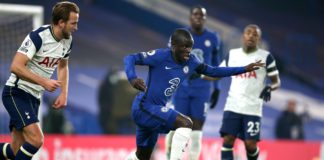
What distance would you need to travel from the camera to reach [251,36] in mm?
7371

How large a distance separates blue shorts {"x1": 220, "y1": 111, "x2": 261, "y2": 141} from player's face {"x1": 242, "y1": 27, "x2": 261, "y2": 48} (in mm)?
821

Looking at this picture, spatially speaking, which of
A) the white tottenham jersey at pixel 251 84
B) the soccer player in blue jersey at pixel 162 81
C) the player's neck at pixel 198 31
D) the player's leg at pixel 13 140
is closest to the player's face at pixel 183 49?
the soccer player in blue jersey at pixel 162 81

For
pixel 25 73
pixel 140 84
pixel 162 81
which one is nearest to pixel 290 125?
pixel 162 81

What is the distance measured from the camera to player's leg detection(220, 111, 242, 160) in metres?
7.42

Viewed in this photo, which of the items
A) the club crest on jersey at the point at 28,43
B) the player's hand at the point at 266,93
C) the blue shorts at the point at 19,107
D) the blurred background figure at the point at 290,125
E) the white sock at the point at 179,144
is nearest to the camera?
the club crest on jersey at the point at 28,43

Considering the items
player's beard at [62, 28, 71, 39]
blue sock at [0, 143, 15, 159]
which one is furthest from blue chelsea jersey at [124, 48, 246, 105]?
blue sock at [0, 143, 15, 159]

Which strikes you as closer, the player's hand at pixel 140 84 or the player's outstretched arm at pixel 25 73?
the player's outstretched arm at pixel 25 73

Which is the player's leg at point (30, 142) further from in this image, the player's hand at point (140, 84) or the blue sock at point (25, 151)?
the player's hand at point (140, 84)

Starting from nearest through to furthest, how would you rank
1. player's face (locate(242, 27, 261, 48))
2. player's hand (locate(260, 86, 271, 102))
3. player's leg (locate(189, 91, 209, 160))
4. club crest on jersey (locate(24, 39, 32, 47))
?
club crest on jersey (locate(24, 39, 32, 47)), player's hand (locate(260, 86, 271, 102)), player's face (locate(242, 27, 261, 48)), player's leg (locate(189, 91, 209, 160))

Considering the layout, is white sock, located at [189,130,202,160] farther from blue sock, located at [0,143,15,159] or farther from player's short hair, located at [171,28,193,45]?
blue sock, located at [0,143,15,159]

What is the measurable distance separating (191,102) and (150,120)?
1.85m

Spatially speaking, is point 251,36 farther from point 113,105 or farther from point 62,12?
point 113,105

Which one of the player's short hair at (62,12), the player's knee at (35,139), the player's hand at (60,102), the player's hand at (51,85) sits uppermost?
the player's short hair at (62,12)

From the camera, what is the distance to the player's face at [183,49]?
19.4 feet
